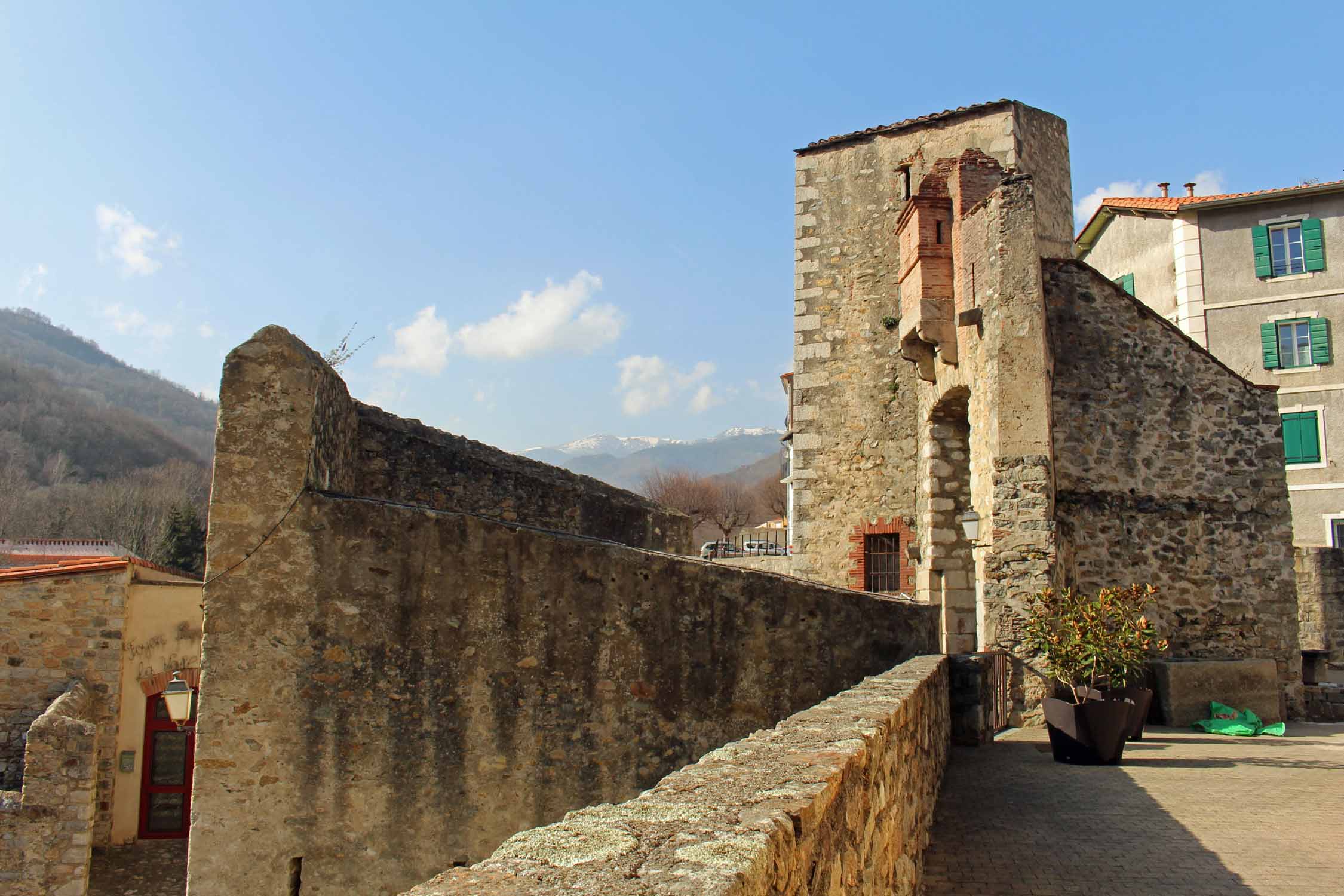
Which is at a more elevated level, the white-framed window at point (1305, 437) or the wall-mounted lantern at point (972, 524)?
the white-framed window at point (1305, 437)

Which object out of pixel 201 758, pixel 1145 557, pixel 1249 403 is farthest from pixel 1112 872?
pixel 1249 403

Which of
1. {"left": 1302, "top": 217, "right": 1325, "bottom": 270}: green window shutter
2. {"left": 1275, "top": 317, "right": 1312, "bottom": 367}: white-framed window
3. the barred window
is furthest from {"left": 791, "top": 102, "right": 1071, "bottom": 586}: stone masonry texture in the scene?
{"left": 1302, "top": 217, "right": 1325, "bottom": 270}: green window shutter

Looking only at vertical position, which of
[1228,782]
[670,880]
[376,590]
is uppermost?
[376,590]

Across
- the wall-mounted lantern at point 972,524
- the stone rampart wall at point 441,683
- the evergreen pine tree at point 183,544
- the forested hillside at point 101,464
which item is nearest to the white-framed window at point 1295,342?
the wall-mounted lantern at point 972,524

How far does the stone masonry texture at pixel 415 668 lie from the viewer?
19.3 ft

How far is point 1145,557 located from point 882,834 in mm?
9912

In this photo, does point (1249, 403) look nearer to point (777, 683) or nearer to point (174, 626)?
point (777, 683)

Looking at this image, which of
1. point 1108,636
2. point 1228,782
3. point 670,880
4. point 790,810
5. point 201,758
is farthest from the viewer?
point 1108,636

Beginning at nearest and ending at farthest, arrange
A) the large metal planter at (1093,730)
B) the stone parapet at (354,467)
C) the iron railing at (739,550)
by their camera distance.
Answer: the stone parapet at (354,467)
the large metal planter at (1093,730)
the iron railing at (739,550)

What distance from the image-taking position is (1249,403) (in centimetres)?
1241

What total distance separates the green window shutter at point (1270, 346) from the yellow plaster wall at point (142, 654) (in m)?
24.5

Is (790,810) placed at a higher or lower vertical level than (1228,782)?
higher

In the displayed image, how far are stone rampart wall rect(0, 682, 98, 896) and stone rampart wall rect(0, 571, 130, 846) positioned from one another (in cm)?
105

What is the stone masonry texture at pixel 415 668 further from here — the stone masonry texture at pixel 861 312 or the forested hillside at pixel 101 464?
the forested hillside at pixel 101 464
